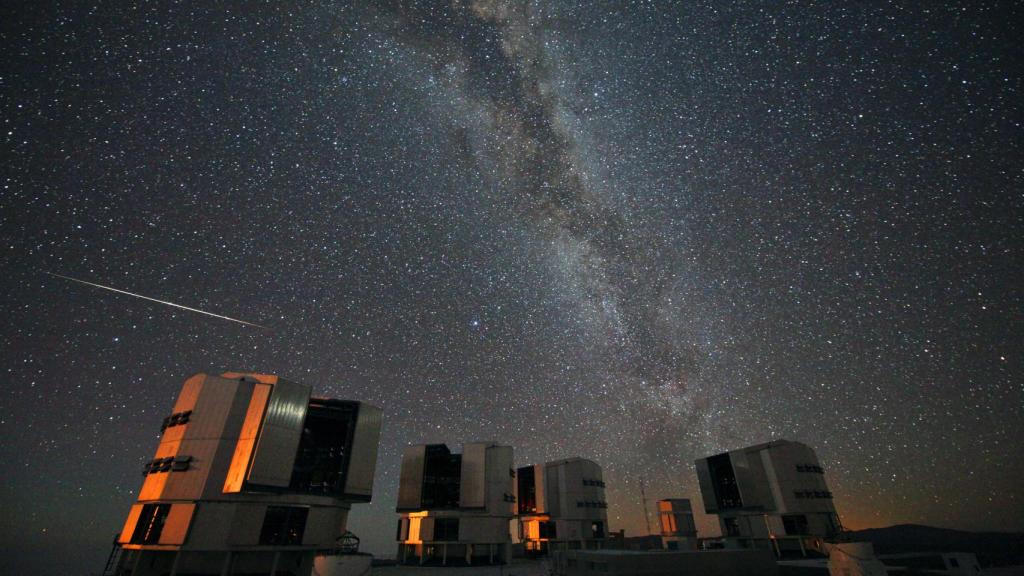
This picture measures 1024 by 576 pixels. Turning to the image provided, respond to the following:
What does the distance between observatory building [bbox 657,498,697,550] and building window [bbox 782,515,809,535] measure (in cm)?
1888

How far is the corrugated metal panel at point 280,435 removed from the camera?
103 ft

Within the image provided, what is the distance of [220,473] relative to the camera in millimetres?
31594

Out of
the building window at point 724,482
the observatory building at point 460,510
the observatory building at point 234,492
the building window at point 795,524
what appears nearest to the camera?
the observatory building at point 234,492

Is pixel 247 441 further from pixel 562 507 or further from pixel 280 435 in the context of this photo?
pixel 562 507

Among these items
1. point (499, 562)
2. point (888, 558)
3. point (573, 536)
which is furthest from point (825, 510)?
point (499, 562)

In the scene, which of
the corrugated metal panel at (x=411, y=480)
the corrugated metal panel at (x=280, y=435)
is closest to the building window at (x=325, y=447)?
the corrugated metal panel at (x=280, y=435)

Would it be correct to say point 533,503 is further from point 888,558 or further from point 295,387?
point 888,558

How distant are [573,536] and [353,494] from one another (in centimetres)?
3577

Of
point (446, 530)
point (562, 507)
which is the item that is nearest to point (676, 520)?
point (562, 507)

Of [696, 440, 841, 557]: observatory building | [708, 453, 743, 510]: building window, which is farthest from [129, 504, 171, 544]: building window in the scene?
[708, 453, 743, 510]: building window

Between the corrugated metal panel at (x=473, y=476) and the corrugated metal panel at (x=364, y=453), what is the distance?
49.8 ft

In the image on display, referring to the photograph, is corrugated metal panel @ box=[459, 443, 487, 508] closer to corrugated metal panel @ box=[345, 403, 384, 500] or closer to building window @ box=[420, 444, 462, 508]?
building window @ box=[420, 444, 462, 508]

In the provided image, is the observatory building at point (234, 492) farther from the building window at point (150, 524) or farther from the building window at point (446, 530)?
the building window at point (446, 530)

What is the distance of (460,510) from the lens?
159 ft
